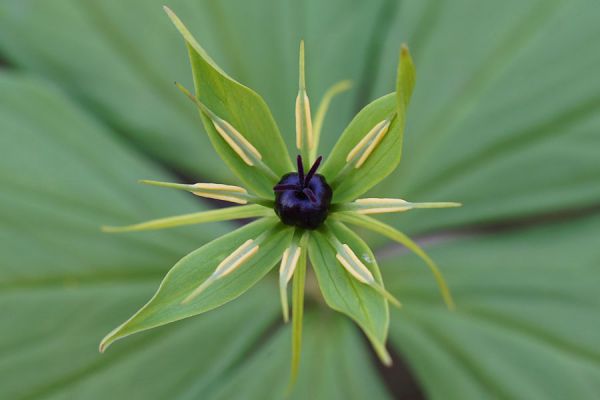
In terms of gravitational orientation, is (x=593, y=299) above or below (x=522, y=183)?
below

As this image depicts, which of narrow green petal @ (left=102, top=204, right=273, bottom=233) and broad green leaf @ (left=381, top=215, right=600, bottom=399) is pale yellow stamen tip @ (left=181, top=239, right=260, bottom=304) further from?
broad green leaf @ (left=381, top=215, right=600, bottom=399)

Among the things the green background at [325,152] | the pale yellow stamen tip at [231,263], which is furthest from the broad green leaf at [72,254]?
the pale yellow stamen tip at [231,263]

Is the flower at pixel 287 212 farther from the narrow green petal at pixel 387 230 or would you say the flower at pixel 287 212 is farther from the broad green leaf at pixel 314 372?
the broad green leaf at pixel 314 372

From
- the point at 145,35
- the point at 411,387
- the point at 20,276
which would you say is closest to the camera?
the point at 20,276

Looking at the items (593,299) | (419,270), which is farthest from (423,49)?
(593,299)

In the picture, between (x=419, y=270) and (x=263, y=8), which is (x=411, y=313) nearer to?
(x=419, y=270)

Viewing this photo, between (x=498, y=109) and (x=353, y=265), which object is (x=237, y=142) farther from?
(x=498, y=109)
